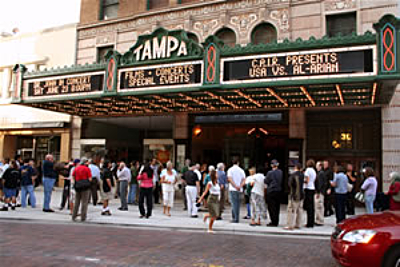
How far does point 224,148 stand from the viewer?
57.9 ft

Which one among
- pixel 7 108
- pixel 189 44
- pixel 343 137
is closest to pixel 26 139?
pixel 7 108

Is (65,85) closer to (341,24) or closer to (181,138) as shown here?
(181,138)

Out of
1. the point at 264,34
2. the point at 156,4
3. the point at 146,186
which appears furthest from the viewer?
the point at 156,4

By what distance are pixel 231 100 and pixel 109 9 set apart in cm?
1144

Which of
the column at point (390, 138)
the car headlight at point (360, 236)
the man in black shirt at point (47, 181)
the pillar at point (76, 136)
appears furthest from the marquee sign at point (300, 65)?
the pillar at point (76, 136)

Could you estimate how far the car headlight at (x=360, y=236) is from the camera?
506 cm

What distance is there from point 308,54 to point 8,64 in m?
20.9

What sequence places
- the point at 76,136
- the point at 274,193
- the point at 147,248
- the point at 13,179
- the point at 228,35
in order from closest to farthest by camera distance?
1. the point at 147,248
2. the point at 274,193
3. the point at 13,179
4. the point at 228,35
5. the point at 76,136

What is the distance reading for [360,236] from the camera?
5.14 metres

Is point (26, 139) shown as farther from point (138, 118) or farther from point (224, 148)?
point (224, 148)

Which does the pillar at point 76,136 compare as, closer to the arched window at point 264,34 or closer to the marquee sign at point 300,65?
the arched window at point 264,34

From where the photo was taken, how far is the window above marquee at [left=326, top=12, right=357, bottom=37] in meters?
15.2

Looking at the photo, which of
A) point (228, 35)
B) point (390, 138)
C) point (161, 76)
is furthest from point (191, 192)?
point (228, 35)

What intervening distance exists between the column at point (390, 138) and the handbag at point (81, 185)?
36.5 feet
